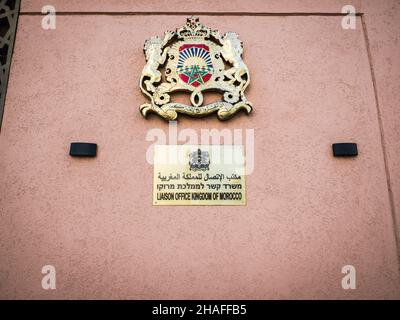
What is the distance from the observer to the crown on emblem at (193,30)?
2.76 metres

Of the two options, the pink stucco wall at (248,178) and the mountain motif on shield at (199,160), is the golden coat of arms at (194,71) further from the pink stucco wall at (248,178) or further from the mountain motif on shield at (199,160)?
the mountain motif on shield at (199,160)

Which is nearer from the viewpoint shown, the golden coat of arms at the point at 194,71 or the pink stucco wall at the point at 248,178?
the pink stucco wall at the point at 248,178

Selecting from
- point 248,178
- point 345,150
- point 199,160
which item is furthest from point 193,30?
point 345,150

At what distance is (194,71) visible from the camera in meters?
2.65

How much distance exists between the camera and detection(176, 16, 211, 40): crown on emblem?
276cm

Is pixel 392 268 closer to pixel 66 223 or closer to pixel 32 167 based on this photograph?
pixel 66 223

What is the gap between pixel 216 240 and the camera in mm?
2340

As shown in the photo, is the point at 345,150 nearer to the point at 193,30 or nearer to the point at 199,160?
the point at 199,160

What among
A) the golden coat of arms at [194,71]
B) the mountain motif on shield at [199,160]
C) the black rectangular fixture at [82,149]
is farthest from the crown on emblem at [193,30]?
the black rectangular fixture at [82,149]

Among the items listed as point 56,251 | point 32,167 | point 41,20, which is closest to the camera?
point 56,251

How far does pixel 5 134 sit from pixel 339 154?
123 inches

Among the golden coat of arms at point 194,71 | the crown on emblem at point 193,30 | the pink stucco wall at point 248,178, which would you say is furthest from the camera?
the crown on emblem at point 193,30
